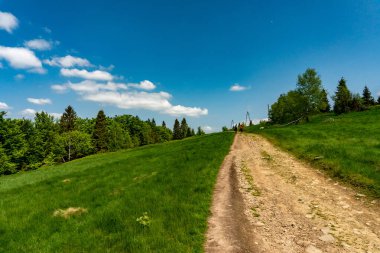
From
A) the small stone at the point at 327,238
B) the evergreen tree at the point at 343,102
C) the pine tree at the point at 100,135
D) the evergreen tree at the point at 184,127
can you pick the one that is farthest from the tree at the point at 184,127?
the small stone at the point at 327,238

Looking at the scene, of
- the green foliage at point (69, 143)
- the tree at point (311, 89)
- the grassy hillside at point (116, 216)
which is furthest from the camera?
the green foliage at point (69, 143)

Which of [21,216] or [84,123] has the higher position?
[84,123]

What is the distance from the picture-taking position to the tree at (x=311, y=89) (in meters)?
61.2

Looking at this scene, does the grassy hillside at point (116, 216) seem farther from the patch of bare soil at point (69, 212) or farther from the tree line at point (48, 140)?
the tree line at point (48, 140)

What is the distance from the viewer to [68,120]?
9994 cm

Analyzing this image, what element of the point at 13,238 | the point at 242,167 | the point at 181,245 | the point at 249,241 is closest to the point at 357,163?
the point at 242,167

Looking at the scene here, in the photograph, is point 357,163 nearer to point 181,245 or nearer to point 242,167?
point 242,167

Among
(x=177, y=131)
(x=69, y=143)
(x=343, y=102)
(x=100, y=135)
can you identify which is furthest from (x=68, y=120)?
(x=343, y=102)

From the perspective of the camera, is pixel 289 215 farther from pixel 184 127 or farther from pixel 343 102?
pixel 184 127

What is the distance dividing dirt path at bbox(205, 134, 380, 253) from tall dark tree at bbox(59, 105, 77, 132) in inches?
3741

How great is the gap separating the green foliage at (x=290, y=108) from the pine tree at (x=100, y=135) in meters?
67.4

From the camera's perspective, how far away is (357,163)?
1523cm

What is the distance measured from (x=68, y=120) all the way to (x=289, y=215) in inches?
4085

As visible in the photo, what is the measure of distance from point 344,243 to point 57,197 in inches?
587
